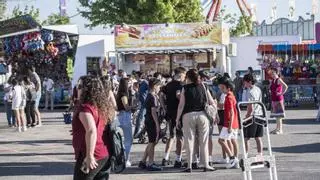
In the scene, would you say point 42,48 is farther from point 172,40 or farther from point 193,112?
point 193,112

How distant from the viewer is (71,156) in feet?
47.5

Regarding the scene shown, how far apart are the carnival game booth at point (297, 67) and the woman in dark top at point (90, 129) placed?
21478 millimetres

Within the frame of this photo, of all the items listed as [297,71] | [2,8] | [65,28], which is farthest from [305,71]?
[2,8]

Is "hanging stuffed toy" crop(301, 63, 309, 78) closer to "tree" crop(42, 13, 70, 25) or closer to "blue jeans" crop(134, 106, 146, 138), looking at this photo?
"blue jeans" crop(134, 106, 146, 138)

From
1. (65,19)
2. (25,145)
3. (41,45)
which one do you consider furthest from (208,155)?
(65,19)

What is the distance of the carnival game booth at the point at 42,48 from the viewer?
32.8 metres

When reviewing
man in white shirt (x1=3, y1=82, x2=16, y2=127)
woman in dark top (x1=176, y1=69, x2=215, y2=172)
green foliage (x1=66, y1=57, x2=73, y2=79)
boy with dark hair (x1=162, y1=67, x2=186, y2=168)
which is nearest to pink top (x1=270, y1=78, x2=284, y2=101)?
boy with dark hair (x1=162, y1=67, x2=186, y2=168)

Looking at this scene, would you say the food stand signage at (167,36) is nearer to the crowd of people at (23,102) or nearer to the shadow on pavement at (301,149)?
the crowd of people at (23,102)

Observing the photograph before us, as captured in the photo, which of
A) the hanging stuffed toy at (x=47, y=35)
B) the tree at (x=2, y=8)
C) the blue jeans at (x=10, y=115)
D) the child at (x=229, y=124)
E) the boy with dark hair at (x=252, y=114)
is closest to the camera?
the child at (x=229, y=124)

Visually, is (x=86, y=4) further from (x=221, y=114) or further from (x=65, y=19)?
(x=221, y=114)

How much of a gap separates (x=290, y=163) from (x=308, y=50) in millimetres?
18225

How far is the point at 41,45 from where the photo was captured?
1294 inches

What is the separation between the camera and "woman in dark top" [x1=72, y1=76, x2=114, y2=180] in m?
7.17

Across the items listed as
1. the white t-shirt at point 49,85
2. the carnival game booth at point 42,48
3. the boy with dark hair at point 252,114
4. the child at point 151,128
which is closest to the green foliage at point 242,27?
the carnival game booth at point 42,48
